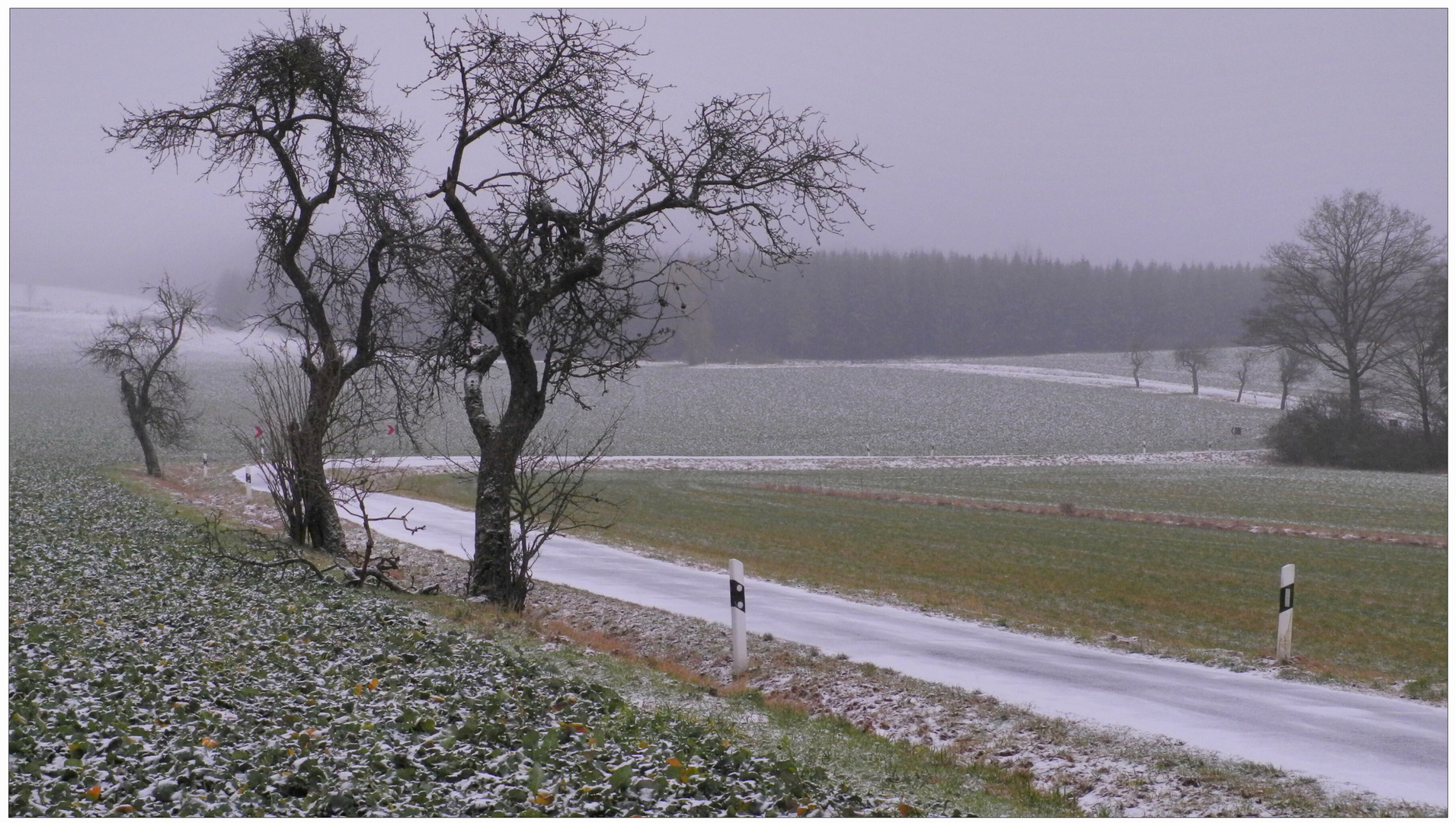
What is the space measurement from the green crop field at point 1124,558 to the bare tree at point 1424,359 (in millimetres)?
9227

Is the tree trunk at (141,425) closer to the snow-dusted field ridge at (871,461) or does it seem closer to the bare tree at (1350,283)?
the snow-dusted field ridge at (871,461)

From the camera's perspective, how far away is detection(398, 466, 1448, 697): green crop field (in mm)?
12273

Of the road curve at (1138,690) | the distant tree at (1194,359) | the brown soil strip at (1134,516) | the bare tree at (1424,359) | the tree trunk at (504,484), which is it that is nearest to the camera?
the road curve at (1138,690)

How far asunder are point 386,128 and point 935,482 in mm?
27942

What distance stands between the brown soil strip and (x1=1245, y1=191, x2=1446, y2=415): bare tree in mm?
24966

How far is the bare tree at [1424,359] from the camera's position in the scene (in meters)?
43.3

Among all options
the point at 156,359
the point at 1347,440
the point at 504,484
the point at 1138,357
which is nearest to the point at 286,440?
the point at 504,484

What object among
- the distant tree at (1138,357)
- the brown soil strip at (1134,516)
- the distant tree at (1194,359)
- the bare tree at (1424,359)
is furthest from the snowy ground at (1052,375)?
the brown soil strip at (1134,516)

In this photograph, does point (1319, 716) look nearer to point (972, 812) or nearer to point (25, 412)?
point (972, 812)

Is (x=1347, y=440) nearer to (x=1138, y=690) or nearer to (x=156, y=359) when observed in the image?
(x=1138, y=690)

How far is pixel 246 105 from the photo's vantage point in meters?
14.5

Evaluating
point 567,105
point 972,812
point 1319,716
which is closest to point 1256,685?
point 1319,716

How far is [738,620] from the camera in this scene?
973 centimetres

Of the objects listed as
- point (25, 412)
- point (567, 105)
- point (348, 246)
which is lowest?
point (25, 412)
